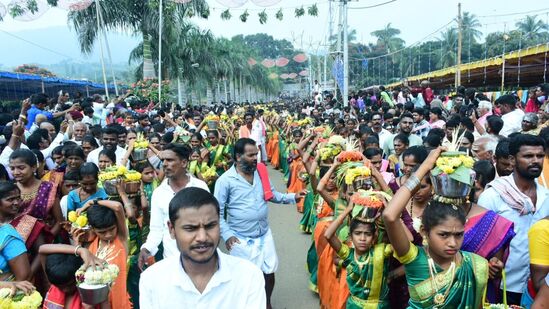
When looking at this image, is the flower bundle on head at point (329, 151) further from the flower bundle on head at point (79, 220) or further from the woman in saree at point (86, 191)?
the flower bundle on head at point (79, 220)

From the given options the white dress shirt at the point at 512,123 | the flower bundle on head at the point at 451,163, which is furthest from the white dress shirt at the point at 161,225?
the white dress shirt at the point at 512,123

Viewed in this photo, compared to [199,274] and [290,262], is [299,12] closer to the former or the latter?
[290,262]

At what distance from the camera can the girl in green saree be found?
10.5 ft

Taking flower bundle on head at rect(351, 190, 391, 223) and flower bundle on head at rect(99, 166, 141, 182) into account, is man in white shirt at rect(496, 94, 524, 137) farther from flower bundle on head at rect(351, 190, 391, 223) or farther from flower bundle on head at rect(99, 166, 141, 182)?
flower bundle on head at rect(99, 166, 141, 182)

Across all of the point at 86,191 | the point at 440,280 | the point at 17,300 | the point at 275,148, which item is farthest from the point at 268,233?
the point at 275,148

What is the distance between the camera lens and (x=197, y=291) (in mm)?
2436

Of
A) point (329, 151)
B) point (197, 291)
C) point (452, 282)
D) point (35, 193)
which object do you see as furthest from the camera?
point (329, 151)

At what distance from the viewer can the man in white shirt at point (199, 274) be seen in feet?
7.94

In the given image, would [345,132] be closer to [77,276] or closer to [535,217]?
[535,217]

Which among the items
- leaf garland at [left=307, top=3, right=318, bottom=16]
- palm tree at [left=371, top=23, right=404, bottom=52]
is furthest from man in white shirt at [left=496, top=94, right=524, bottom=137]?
palm tree at [left=371, top=23, right=404, bottom=52]

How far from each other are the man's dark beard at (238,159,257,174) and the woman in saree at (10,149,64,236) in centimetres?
187

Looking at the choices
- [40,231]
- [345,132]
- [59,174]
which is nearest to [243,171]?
[40,231]

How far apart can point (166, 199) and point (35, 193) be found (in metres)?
1.35

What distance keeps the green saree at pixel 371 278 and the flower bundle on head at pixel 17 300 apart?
2.34 metres
